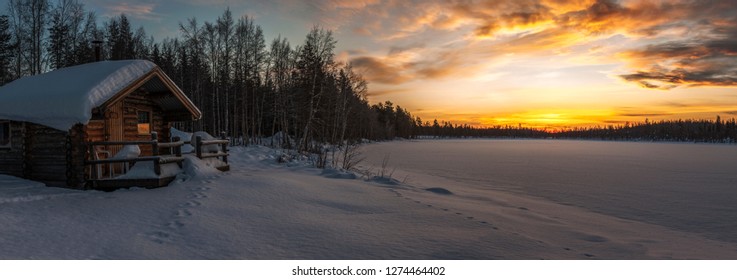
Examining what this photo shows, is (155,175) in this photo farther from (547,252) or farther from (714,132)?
(714,132)

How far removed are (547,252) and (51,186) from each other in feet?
44.4

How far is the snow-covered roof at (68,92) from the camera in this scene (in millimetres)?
10664

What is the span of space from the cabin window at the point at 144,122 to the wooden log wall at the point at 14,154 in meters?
3.38

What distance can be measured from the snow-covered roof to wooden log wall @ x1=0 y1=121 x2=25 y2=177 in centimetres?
57

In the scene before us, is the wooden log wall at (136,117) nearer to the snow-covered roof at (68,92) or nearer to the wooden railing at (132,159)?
the snow-covered roof at (68,92)

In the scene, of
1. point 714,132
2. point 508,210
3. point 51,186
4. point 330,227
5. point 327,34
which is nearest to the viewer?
point 330,227

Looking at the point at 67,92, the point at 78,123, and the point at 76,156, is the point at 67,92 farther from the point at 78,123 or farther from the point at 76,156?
the point at 76,156

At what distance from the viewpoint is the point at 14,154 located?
1252cm

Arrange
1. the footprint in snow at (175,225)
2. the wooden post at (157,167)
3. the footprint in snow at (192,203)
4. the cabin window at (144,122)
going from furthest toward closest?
the cabin window at (144,122) → the wooden post at (157,167) → the footprint in snow at (192,203) → the footprint in snow at (175,225)

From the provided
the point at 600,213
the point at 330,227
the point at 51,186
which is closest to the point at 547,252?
the point at 330,227

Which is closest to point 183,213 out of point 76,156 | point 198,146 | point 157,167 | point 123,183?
point 157,167

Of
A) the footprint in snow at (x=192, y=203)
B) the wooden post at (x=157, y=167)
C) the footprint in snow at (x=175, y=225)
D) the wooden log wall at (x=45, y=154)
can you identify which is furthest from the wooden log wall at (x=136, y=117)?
the footprint in snow at (x=175, y=225)

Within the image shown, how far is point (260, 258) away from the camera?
16.1 feet

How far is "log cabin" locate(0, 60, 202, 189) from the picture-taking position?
1073 cm
